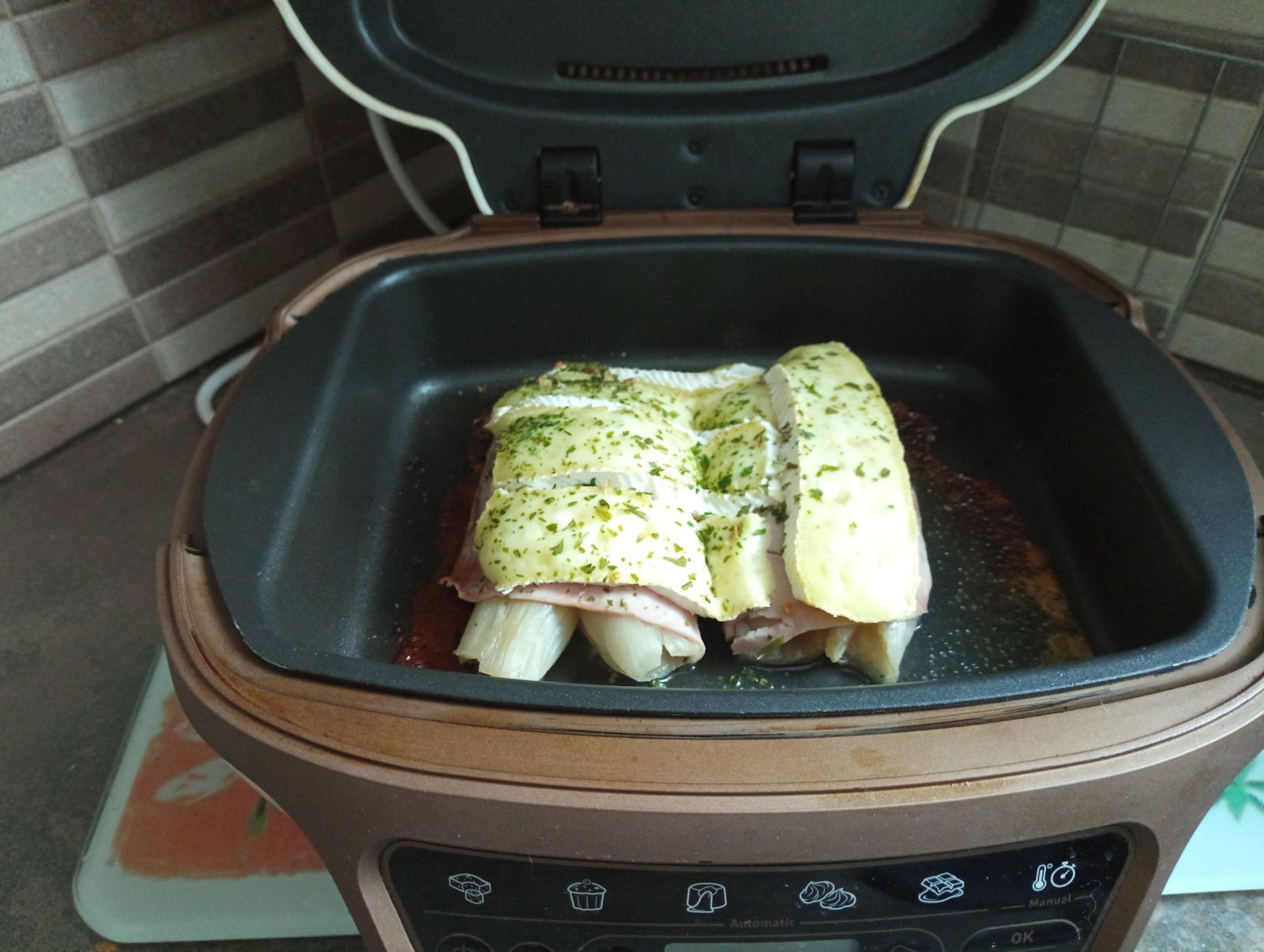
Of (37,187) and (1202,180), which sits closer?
(37,187)

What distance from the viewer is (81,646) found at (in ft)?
2.81

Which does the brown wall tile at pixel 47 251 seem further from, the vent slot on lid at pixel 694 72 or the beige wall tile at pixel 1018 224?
the beige wall tile at pixel 1018 224

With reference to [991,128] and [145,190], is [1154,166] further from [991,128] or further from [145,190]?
[145,190]

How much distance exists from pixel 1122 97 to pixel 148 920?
3.86 ft

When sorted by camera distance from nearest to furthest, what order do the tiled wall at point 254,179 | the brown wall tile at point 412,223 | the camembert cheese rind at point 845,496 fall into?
1. the camembert cheese rind at point 845,496
2. the tiled wall at point 254,179
3. the brown wall tile at point 412,223

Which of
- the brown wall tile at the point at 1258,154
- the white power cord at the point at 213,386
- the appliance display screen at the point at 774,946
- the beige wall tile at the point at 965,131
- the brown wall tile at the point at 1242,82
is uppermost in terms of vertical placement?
the brown wall tile at the point at 1242,82

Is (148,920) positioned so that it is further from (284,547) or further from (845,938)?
(845,938)

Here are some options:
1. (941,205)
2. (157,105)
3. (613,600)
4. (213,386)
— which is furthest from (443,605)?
(941,205)

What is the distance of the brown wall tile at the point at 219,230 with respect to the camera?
1003 millimetres

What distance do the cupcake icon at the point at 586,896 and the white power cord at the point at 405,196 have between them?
0.73 meters

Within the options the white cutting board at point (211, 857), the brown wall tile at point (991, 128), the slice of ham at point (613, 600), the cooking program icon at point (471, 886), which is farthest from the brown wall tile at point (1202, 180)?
the cooking program icon at point (471, 886)

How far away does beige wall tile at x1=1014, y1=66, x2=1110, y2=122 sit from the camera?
1.03 metres

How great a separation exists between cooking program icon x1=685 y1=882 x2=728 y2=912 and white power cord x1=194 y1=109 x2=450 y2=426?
0.76 metres

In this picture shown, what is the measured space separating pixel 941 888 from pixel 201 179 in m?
0.97
